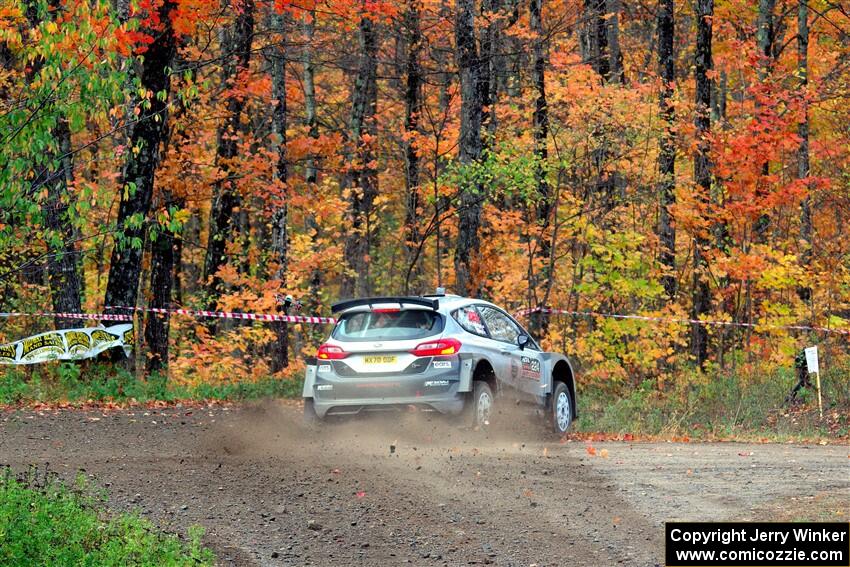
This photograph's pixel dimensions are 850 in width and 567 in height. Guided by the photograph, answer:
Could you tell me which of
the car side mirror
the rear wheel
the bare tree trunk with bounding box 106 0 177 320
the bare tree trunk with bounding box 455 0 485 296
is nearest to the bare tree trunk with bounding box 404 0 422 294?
the bare tree trunk with bounding box 455 0 485 296

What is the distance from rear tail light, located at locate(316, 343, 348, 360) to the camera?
13812 millimetres

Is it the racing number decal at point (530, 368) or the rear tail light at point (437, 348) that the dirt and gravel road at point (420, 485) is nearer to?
the racing number decal at point (530, 368)

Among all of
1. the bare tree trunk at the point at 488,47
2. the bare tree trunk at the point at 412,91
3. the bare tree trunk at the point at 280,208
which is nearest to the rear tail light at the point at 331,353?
the bare tree trunk at the point at 488,47

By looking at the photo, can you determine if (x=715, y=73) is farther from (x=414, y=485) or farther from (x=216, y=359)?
(x=414, y=485)

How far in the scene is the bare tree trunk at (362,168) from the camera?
103ft

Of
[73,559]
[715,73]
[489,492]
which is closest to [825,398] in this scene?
[715,73]

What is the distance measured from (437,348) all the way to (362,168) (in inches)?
680

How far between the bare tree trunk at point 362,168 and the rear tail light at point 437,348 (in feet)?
52.1

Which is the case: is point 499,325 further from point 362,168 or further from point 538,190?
point 362,168

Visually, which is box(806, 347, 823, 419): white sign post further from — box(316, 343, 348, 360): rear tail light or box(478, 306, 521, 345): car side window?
box(316, 343, 348, 360): rear tail light

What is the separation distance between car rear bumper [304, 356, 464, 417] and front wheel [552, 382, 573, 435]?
2501 millimetres

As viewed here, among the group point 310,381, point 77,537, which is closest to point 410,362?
point 310,381

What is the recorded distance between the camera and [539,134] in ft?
85.7

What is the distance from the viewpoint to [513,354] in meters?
14.8
